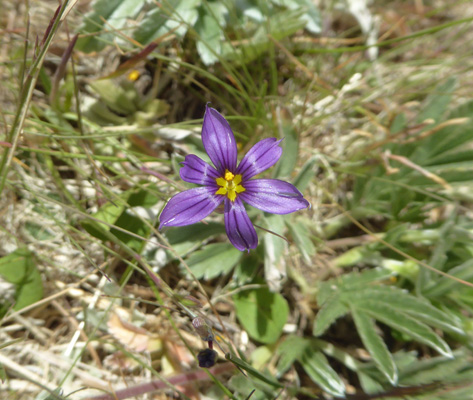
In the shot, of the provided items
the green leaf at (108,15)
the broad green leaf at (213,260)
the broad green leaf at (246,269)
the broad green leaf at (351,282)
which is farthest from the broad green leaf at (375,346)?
the green leaf at (108,15)

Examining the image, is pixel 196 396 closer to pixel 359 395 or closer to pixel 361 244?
pixel 359 395

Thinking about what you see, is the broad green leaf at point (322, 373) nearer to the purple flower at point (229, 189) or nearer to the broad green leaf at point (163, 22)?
the purple flower at point (229, 189)

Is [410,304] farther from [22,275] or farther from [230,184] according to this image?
[22,275]

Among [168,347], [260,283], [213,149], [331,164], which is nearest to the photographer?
[213,149]

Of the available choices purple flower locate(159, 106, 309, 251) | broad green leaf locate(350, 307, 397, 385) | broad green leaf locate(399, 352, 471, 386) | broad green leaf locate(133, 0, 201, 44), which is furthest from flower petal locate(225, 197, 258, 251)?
broad green leaf locate(399, 352, 471, 386)

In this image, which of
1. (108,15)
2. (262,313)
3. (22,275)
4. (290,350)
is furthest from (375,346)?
(108,15)

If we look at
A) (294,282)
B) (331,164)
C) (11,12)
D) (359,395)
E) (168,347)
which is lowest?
(359,395)

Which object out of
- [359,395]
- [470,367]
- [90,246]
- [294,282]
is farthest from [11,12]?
[470,367]
